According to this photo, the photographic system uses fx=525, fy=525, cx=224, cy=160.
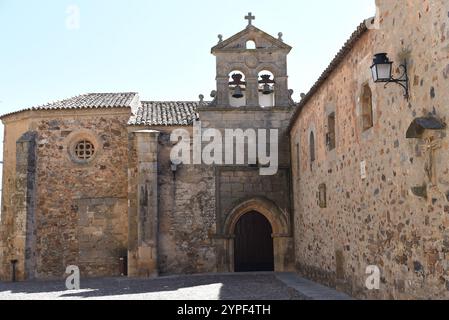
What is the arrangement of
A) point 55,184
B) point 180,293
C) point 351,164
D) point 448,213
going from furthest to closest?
1. point 55,184
2. point 180,293
3. point 351,164
4. point 448,213

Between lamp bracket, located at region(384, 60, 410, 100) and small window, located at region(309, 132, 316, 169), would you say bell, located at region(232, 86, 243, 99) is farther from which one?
lamp bracket, located at region(384, 60, 410, 100)

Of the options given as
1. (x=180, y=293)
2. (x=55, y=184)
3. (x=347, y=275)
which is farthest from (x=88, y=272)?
(x=347, y=275)

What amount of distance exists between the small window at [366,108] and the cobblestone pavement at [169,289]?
11.7 ft

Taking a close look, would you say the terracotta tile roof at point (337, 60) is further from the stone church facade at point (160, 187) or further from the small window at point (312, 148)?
the small window at point (312, 148)

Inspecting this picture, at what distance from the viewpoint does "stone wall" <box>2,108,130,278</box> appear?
54.3 feet

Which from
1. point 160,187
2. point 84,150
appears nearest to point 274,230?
point 160,187

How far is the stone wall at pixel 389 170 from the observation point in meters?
6.17

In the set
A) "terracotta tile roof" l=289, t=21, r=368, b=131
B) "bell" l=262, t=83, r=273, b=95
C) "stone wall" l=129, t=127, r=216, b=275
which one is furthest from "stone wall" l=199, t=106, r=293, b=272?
"terracotta tile roof" l=289, t=21, r=368, b=131

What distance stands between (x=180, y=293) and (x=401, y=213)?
591 cm

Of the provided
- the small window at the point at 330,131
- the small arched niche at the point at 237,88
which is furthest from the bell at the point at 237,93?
the small window at the point at 330,131

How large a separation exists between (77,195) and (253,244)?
5.92 metres

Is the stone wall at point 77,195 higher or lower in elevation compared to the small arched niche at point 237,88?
lower

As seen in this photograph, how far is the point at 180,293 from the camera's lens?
458 inches
